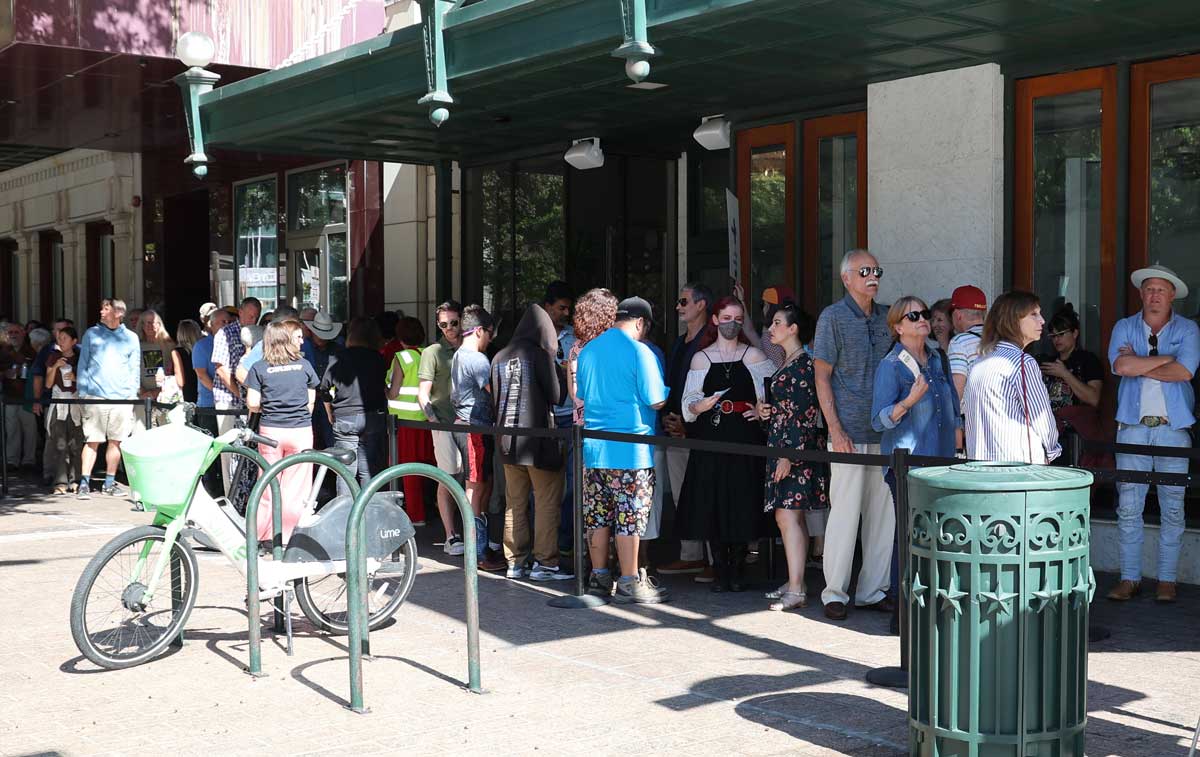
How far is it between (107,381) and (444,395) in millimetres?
5280

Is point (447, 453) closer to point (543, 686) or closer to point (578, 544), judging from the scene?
point (578, 544)

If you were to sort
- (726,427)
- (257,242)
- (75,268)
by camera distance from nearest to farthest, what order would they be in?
(726,427) → (257,242) → (75,268)

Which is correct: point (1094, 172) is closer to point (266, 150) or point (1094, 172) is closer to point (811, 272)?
point (811, 272)

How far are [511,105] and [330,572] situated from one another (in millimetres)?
5857

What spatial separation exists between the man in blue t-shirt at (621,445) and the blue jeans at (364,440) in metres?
2.94

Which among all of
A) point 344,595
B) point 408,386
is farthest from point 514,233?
point 344,595

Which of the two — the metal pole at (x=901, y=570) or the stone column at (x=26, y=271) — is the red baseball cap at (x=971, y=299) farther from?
the stone column at (x=26, y=271)

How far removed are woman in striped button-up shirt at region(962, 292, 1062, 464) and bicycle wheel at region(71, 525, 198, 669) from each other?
159 inches

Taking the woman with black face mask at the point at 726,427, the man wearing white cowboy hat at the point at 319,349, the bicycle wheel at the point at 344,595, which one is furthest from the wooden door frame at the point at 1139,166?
the man wearing white cowboy hat at the point at 319,349

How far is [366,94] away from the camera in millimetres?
11305

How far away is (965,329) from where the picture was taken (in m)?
8.67

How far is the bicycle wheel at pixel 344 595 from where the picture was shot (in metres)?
7.44

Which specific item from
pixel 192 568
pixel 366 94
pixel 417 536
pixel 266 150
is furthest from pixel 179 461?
pixel 266 150

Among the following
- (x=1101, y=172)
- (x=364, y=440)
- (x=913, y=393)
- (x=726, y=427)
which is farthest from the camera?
(x=364, y=440)
